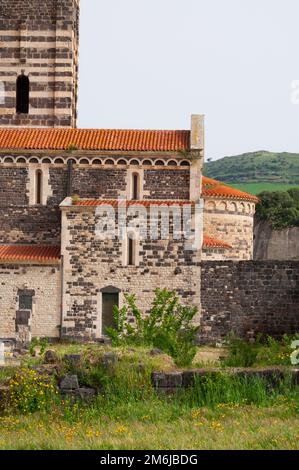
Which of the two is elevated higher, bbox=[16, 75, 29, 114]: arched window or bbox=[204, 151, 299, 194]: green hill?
bbox=[204, 151, 299, 194]: green hill

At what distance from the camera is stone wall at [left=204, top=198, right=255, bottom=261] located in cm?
4125

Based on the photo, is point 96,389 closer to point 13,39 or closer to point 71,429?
point 71,429

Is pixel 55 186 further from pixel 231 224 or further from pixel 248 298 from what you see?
pixel 231 224

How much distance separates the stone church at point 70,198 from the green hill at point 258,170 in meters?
83.7

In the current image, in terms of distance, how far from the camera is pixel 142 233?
110 feet

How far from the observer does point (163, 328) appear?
→ 86.6ft

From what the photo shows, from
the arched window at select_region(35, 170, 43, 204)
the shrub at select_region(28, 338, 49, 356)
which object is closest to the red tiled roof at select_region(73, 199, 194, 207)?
the arched window at select_region(35, 170, 43, 204)

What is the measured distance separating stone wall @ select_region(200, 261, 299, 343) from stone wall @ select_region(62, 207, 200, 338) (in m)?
0.55

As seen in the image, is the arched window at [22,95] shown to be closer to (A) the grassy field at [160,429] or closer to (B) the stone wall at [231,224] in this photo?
(B) the stone wall at [231,224]

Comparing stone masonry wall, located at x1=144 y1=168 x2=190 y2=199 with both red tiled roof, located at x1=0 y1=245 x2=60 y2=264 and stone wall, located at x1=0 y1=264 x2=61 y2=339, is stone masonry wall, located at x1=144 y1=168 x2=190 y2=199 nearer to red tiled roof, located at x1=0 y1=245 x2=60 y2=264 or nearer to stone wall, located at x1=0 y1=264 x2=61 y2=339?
red tiled roof, located at x1=0 y1=245 x2=60 y2=264

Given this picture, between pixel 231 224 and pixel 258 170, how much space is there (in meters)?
103

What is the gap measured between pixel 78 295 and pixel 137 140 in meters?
6.45

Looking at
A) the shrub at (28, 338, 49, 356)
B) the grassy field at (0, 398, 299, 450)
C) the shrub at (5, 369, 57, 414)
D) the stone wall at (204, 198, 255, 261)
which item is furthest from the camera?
the stone wall at (204, 198, 255, 261)

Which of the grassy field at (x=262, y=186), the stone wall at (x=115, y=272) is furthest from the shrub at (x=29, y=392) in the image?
the grassy field at (x=262, y=186)
